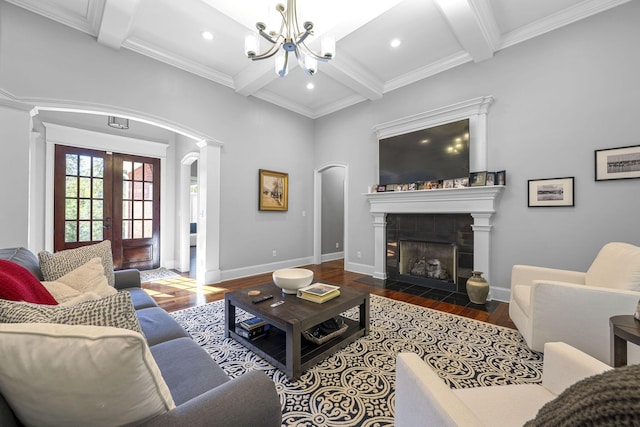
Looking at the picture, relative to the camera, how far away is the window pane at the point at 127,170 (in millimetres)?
4880

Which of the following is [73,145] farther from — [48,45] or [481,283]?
[481,283]

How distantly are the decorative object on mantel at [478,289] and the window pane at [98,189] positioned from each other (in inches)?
238

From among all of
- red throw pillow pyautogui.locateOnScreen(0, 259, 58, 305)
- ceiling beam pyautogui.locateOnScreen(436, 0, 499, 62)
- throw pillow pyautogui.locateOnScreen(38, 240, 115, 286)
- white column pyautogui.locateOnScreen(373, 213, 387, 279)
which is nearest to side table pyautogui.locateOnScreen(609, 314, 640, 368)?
red throw pillow pyautogui.locateOnScreen(0, 259, 58, 305)

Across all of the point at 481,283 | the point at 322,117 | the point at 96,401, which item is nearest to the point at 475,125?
the point at 481,283

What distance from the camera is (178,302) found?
326 cm

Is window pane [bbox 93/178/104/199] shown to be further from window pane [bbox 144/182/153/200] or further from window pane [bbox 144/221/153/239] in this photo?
window pane [bbox 144/221/153/239]

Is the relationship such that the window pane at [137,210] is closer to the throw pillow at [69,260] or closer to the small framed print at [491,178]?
the throw pillow at [69,260]

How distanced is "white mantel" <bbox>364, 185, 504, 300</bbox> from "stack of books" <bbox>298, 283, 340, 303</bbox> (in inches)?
90.3

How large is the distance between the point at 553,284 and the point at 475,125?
95.0 inches

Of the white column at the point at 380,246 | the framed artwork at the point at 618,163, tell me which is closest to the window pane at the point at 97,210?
the white column at the point at 380,246

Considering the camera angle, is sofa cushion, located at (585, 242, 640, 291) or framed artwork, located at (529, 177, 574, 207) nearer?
sofa cushion, located at (585, 242, 640, 291)

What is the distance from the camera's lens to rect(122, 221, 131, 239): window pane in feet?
16.0

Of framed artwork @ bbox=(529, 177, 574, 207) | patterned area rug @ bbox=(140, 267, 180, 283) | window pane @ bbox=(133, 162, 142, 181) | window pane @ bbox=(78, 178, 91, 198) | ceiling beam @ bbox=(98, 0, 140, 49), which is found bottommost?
patterned area rug @ bbox=(140, 267, 180, 283)

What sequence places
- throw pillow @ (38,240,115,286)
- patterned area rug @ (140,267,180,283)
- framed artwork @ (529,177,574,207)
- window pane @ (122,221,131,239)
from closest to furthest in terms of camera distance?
1. throw pillow @ (38,240,115,286)
2. framed artwork @ (529,177,574,207)
3. patterned area rug @ (140,267,180,283)
4. window pane @ (122,221,131,239)
